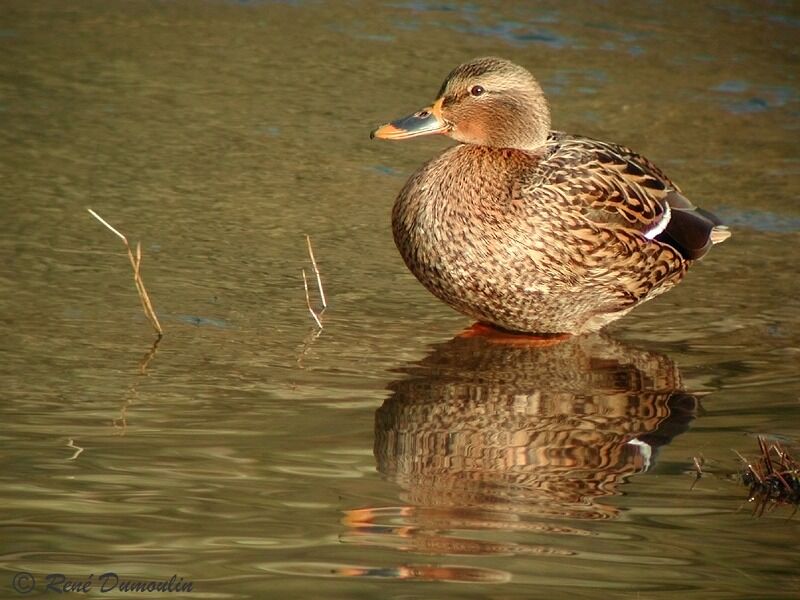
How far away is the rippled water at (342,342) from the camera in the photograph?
472 centimetres

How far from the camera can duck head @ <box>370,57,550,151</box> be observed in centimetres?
750

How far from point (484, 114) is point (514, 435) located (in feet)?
7.02

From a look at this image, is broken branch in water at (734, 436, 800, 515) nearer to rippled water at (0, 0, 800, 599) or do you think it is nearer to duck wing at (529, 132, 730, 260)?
rippled water at (0, 0, 800, 599)

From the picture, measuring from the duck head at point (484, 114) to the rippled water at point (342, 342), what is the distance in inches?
34.2

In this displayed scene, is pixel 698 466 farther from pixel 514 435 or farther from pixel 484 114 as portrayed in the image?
pixel 484 114

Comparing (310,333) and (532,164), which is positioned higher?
(532,164)

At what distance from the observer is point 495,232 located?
279 inches

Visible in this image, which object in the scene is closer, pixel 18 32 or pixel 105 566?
pixel 105 566

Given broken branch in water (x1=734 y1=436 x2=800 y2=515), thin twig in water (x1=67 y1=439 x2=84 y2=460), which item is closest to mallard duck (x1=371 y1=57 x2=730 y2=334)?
broken branch in water (x1=734 y1=436 x2=800 y2=515)

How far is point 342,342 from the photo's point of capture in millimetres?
7023

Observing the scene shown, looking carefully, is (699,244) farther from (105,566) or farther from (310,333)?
(105,566)

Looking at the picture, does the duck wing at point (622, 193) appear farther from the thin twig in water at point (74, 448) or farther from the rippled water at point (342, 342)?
the thin twig in water at point (74, 448)

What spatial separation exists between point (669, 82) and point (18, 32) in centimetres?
490

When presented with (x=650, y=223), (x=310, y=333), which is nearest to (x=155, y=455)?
(x=310, y=333)
